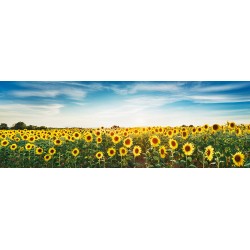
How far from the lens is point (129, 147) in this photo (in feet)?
19.5

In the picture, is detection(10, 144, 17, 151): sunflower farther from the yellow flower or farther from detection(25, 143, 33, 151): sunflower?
the yellow flower

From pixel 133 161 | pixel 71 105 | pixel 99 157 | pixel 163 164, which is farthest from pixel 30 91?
pixel 163 164

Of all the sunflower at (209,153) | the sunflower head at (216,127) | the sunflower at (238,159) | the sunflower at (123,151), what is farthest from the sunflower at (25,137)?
the sunflower at (238,159)

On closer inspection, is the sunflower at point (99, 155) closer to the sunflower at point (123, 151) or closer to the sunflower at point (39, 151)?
the sunflower at point (123, 151)

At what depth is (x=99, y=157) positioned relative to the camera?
5.83m

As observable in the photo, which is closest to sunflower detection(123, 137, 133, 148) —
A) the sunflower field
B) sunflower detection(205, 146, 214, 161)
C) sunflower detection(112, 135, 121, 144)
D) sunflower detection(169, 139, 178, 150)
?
the sunflower field

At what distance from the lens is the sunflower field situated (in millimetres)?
5707

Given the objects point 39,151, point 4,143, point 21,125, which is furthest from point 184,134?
point 4,143

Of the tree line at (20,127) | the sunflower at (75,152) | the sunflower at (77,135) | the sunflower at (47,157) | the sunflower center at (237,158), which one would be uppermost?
the tree line at (20,127)

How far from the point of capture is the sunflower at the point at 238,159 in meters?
5.58

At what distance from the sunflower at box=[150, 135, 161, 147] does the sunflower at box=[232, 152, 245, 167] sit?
1.14 metres

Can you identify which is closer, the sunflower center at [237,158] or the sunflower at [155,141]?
the sunflower center at [237,158]

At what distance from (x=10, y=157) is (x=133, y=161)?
1.93 metres

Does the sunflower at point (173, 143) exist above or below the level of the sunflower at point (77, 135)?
below
